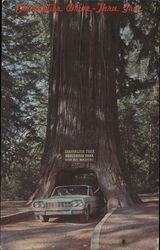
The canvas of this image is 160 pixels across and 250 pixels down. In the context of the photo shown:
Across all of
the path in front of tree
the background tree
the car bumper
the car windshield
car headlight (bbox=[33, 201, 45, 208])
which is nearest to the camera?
the path in front of tree

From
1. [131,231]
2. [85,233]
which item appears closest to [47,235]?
[85,233]

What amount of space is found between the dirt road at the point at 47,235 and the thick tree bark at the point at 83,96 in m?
2.59

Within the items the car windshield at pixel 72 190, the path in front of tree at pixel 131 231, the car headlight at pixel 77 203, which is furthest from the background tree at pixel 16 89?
the path in front of tree at pixel 131 231

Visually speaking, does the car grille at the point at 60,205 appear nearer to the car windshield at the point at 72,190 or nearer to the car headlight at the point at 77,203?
the car headlight at the point at 77,203

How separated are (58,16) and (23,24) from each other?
7426 mm

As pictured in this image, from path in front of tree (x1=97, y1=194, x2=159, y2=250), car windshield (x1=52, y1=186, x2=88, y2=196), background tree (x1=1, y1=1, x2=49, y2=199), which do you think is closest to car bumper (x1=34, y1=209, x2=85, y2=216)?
path in front of tree (x1=97, y1=194, x2=159, y2=250)

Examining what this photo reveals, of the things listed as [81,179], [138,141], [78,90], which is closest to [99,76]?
[78,90]

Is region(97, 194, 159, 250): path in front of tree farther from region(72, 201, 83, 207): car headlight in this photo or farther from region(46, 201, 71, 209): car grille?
region(46, 201, 71, 209): car grille

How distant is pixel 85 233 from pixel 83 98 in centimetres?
614

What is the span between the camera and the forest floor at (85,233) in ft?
24.7

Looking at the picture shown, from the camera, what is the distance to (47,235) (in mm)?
9586

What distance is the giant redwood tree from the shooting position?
13.9 meters

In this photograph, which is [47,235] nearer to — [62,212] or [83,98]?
[62,212]

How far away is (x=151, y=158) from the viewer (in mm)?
34562
